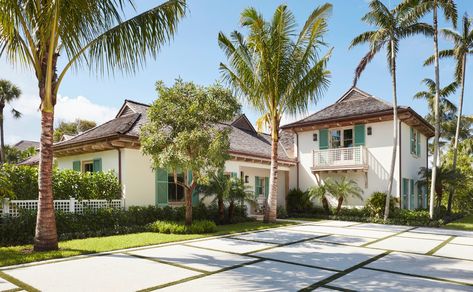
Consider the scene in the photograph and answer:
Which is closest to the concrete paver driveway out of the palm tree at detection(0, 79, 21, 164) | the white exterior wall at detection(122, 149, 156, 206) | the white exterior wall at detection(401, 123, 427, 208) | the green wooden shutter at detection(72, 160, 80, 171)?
the white exterior wall at detection(122, 149, 156, 206)

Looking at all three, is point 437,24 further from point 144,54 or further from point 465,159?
point 465,159

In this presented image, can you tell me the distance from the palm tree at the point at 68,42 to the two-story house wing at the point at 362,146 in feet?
43.2

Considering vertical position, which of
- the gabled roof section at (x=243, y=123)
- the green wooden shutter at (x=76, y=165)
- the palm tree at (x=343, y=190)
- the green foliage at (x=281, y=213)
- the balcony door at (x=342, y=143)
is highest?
the gabled roof section at (x=243, y=123)

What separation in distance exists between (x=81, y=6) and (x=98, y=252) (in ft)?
19.1

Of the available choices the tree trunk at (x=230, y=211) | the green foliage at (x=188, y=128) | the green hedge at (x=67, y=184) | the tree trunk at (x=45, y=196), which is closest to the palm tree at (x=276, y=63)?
the tree trunk at (x=230, y=211)

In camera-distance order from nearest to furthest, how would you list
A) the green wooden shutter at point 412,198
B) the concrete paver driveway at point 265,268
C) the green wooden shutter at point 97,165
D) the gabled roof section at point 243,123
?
1. the concrete paver driveway at point 265,268
2. the green wooden shutter at point 97,165
3. the green wooden shutter at point 412,198
4. the gabled roof section at point 243,123

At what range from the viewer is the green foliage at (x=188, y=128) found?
11.2 meters

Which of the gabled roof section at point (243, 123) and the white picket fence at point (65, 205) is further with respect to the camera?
the gabled roof section at point (243, 123)

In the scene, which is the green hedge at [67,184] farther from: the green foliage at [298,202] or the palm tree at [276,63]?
the green foliage at [298,202]

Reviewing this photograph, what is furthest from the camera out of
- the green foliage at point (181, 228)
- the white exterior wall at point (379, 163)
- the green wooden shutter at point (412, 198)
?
the green wooden shutter at point (412, 198)

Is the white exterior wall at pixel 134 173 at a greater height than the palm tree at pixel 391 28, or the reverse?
the palm tree at pixel 391 28

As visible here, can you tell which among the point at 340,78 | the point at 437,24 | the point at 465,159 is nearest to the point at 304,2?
the point at 340,78

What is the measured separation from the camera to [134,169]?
44.7 feet

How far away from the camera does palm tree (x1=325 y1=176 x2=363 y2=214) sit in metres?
17.7
